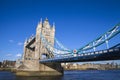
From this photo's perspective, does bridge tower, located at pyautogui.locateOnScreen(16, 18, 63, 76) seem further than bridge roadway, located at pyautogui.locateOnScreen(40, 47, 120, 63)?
Yes

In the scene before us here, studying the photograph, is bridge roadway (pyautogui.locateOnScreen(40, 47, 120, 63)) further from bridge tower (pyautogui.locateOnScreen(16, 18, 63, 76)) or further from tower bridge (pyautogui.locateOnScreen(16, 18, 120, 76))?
bridge tower (pyautogui.locateOnScreen(16, 18, 63, 76))

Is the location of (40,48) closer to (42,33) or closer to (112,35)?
(42,33)

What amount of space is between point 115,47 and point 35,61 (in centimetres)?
2789

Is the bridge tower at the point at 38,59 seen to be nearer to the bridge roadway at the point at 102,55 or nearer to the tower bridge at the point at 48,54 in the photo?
the tower bridge at the point at 48,54

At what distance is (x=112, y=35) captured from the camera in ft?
76.6

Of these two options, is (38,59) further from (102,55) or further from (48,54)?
(102,55)

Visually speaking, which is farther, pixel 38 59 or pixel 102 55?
pixel 38 59

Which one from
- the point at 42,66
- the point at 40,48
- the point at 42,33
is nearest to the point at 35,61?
the point at 42,66

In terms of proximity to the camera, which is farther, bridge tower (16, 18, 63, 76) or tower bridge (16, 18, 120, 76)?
bridge tower (16, 18, 63, 76)

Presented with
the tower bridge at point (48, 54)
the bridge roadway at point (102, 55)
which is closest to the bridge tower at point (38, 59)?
the tower bridge at point (48, 54)

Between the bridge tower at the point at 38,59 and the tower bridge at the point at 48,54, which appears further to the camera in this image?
the bridge tower at the point at 38,59

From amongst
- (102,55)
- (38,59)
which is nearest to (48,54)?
(38,59)

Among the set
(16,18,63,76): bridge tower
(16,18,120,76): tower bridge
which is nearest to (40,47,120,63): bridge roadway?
(16,18,120,76): tower bridge

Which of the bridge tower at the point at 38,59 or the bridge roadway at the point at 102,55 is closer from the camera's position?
the bridge roadway at the point at 102,55
